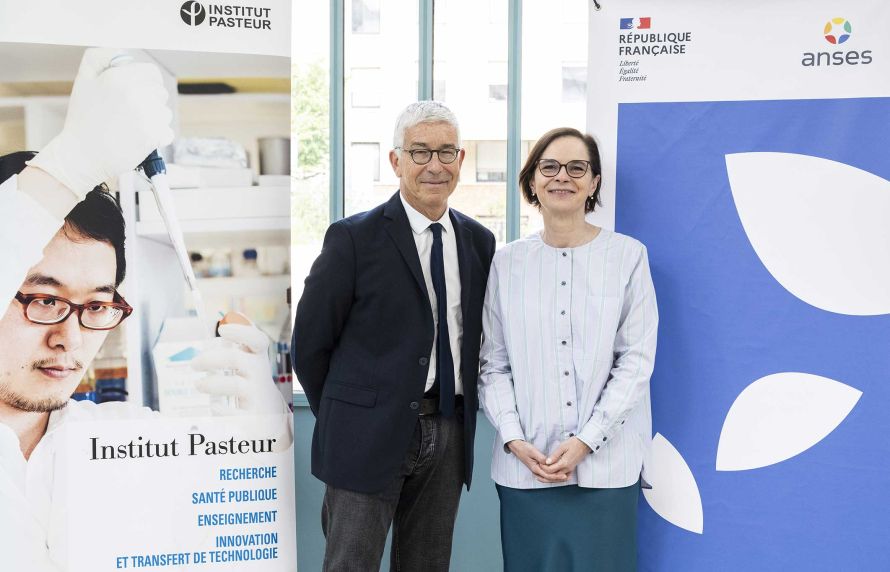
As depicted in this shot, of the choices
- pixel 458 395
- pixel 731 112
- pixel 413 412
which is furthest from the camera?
pixel 731 112

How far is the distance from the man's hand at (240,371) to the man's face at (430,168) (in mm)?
637

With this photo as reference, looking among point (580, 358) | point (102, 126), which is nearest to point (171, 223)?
point (102, 126)

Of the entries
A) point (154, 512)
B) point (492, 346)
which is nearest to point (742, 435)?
point (492, 346)

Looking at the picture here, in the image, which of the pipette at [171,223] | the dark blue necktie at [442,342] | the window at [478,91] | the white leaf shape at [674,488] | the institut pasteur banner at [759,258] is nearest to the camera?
the dark blue necktie at [442,342]

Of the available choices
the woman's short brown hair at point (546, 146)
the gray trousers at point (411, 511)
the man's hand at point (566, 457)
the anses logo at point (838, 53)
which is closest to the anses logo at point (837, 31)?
the anses logo at point (838, 53)

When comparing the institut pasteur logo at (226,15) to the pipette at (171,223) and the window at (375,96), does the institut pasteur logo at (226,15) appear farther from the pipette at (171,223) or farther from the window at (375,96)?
the window at (375,96)

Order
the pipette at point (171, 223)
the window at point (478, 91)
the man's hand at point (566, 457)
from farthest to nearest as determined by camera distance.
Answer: the window at point (478, 91)
the pipette at point (171, 223)
the man's hand at point (566, 457)

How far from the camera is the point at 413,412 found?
1.97 m

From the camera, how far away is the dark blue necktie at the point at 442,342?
2.01 meters

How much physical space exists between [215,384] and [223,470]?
0.82ft

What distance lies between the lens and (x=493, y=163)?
9.73ft

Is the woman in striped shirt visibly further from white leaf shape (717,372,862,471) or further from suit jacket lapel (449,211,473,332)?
white leaf shape (717,372,862,471)

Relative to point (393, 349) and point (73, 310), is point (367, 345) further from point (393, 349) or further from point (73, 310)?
point (73, 310)

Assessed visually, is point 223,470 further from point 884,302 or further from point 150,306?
point 884,302
